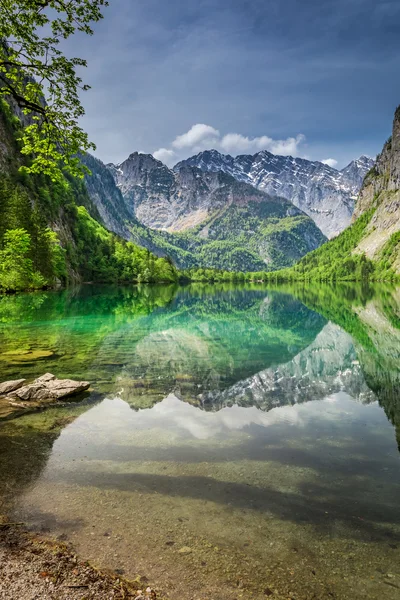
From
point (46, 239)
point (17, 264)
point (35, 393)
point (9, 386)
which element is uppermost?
point (46, 239)

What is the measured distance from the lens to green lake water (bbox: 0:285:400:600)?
672 centimetres

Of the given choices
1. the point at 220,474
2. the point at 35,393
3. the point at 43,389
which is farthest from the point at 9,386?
the point at 220,474

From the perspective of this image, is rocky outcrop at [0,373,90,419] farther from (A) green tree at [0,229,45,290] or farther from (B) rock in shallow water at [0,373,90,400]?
(A) green tree at [0,229,45,290]

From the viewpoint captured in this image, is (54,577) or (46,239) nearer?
(54,577)

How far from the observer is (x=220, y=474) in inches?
410

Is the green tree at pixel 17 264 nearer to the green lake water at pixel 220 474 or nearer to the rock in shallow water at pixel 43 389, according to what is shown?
the green lake water at pixel 220 474

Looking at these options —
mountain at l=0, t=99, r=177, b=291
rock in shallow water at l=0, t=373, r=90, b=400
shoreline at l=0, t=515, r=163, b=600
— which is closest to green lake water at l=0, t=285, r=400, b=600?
shoreline at l=0, t=515, r=163, b=600

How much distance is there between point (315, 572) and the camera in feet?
21.7

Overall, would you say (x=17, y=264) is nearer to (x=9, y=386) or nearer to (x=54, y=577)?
(x=9, y=386)

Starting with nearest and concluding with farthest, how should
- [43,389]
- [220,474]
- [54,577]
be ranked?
[54,577] < [220,474] < [43,389]

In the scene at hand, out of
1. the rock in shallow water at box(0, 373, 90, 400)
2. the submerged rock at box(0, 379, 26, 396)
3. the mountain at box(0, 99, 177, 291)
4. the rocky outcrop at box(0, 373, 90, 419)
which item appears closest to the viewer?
the rocky outcrop at box(0, 373, 90, 419)

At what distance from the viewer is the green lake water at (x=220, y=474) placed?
6723mm

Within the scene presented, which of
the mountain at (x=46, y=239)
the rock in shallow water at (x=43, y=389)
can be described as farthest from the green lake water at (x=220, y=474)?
the mountain at (x=46, y=239)

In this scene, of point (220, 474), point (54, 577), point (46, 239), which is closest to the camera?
point (54, 577)
